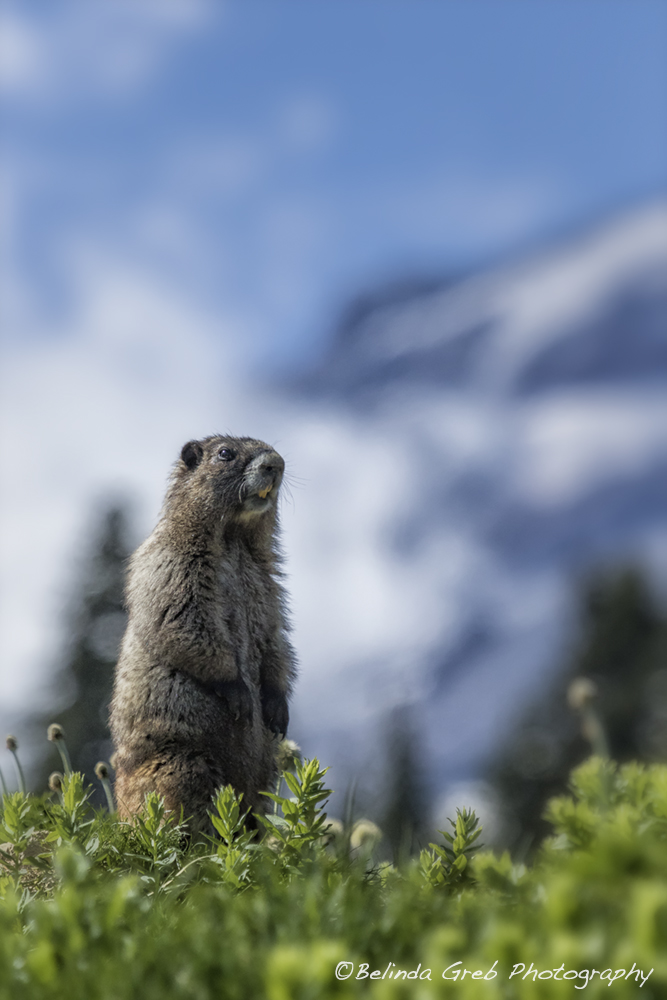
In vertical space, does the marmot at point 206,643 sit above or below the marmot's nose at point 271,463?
below

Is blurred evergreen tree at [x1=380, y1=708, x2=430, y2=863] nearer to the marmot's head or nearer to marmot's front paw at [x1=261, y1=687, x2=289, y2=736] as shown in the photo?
marmot's front paw at [x1=261, y1=687, x2=289, y2=736]

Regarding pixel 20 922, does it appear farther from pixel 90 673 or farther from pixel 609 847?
pixel 90 673

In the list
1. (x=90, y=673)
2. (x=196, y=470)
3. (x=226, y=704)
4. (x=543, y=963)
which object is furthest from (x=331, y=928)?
(x=90, y=673)

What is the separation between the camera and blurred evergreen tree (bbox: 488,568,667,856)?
1200 inches

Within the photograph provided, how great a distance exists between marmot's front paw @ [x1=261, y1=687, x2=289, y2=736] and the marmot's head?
1249mm

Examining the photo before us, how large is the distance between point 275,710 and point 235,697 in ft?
1.73

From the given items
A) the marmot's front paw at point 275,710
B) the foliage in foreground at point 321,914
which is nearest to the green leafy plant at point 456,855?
the foliage in foreground at point 321,914

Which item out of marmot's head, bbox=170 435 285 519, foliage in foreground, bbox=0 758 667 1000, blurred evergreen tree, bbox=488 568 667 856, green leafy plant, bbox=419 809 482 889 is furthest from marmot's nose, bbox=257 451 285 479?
blurred evergreen tree, bbox=488 568 667 856

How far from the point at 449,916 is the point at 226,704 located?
331 centimetres

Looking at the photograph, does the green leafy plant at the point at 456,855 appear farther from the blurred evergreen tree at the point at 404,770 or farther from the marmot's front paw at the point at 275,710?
the blurred evergreen tree at the point at 404,770

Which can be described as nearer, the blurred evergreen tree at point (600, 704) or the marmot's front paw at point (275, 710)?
the marmot's front paw at point (275, 710)

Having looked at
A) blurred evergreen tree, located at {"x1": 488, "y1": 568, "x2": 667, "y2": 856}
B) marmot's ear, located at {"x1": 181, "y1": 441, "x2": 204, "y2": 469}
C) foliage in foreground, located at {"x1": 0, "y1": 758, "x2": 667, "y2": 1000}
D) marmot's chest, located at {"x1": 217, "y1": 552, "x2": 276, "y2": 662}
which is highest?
blurred evergreen tree, located at {"x1": 488, "y1": 568, "x2": 667, "y2": 856}

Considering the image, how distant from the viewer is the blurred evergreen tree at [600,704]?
3047cm

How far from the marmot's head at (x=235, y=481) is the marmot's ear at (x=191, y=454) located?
56 mm
